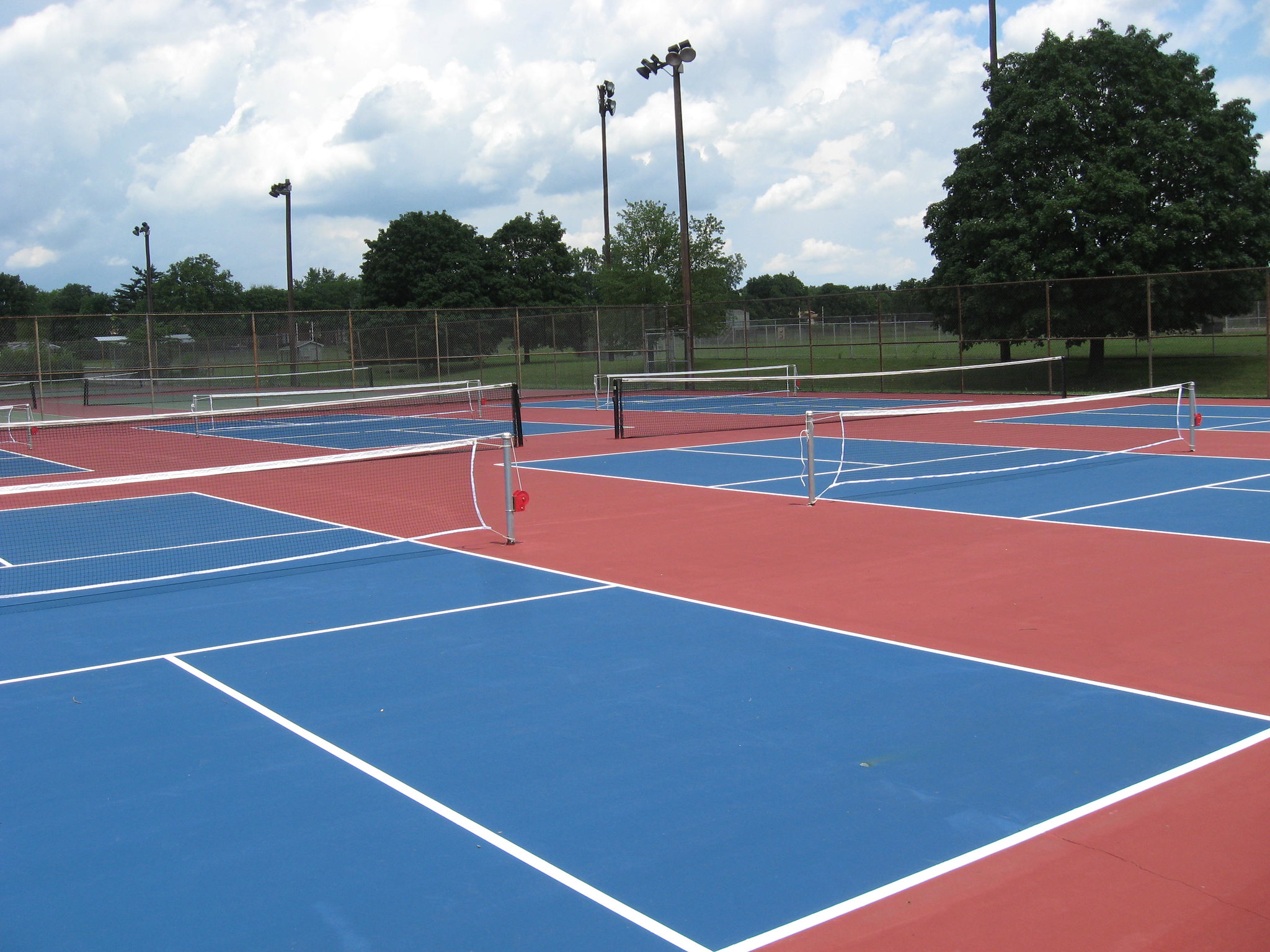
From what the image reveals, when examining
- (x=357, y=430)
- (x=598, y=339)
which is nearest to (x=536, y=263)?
(x=598, y=339)

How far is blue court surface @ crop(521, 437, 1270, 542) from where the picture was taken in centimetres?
1155

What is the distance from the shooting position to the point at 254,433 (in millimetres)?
26766

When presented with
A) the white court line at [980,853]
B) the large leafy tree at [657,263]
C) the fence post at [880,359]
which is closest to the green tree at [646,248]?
the large leafy tree at [657,263]

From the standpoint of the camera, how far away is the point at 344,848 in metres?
4.39

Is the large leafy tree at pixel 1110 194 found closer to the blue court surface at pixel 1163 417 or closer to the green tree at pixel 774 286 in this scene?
the blue court surface at pixel 1163 417

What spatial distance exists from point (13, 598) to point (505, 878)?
22.1 feet

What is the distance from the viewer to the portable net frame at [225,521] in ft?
32.8

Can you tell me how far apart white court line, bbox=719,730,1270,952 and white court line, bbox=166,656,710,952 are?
0.87ft

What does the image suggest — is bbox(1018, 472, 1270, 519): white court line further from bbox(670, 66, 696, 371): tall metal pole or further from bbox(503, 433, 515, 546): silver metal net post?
bbox(670, 66, 696, 371): tall metal pole

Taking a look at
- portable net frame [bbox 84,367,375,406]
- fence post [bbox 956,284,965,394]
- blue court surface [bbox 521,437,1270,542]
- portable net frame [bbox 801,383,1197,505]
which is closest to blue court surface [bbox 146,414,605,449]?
portable net frame [bbox 84,367,375,406]

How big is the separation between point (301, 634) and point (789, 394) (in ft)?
90.9

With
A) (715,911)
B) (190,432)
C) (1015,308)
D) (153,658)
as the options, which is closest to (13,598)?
(153,658)

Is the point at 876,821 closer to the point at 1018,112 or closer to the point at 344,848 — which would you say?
the point at 344,848

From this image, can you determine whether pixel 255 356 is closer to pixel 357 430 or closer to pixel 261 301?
pixel 357 430
